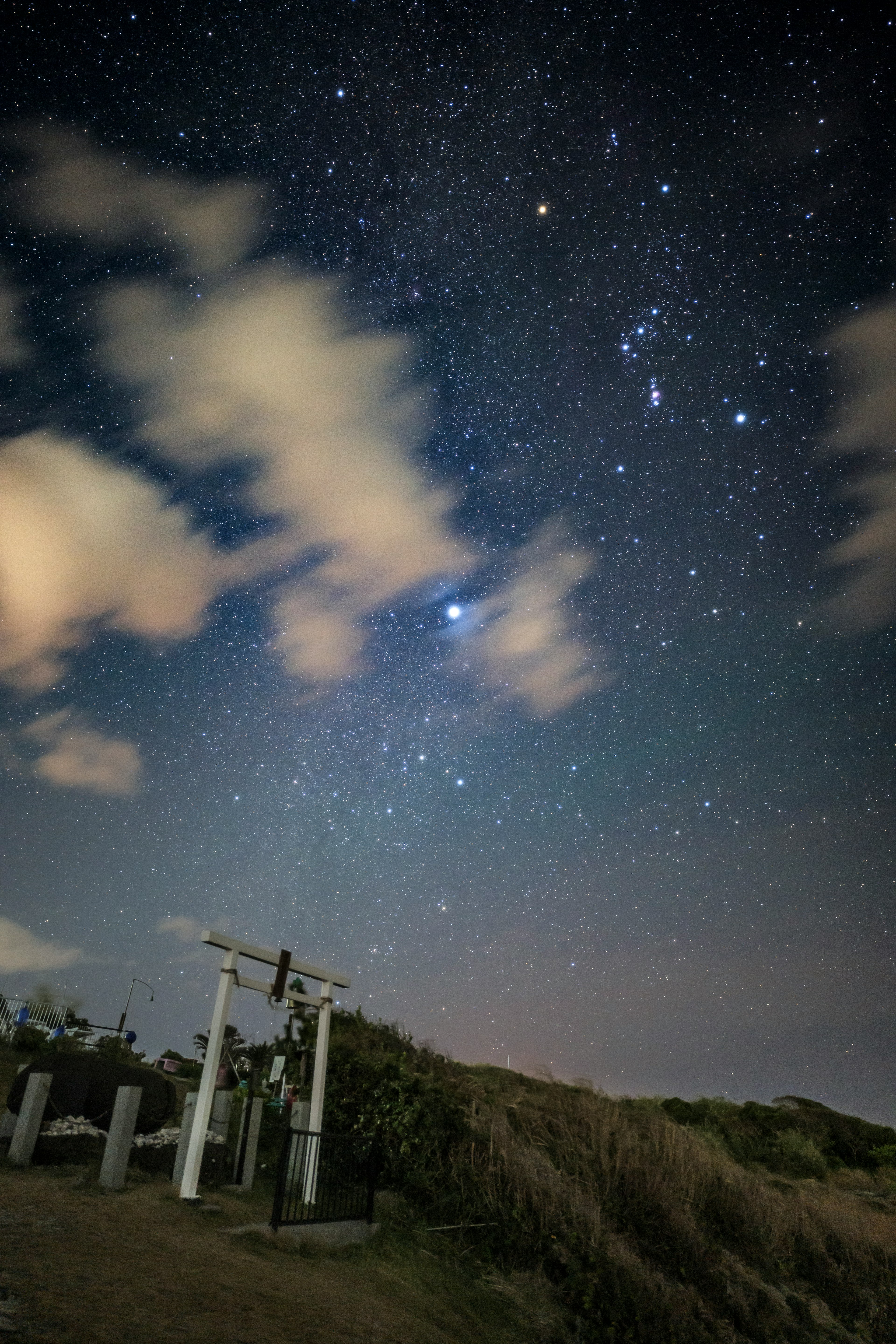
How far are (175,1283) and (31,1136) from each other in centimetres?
526

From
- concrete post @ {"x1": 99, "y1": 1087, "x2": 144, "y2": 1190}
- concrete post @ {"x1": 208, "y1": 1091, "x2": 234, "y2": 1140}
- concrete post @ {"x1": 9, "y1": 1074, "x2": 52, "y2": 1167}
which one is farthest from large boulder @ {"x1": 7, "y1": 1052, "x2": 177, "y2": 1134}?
concrete post @ {"x1": 99, "y1": 1087, "x2": 144, "y2": 1190}

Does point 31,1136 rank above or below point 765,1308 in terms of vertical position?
above

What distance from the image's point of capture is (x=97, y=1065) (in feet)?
39.7

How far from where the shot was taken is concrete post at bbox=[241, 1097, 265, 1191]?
36.9 ft

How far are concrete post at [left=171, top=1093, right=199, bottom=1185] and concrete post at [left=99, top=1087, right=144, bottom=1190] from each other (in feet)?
2.81

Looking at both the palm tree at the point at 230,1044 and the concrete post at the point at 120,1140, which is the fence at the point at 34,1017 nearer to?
the palm tree at the point at 230,1044

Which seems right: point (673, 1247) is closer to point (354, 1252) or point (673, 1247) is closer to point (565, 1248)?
point (565, 1248)

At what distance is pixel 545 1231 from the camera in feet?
36.1

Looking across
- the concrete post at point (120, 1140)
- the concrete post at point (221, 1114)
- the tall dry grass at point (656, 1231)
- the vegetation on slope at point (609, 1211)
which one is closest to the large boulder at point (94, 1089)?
the concrete post at point (221, 1114)

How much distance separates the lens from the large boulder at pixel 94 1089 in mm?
11484

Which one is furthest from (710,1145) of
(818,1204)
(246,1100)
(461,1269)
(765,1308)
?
(246,1100)

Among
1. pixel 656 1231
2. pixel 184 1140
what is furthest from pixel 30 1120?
pixel 656 1231

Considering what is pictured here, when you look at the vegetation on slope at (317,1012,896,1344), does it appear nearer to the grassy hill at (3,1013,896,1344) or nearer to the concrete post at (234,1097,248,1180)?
the grassy hill at (3,1013,896,1344)


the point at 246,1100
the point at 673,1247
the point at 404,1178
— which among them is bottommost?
the point at 673,1247
